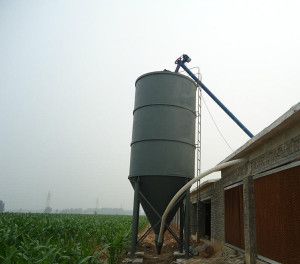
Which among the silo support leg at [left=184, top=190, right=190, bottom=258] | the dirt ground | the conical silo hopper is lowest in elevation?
the dirt ground

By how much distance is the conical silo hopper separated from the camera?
10.4 meters

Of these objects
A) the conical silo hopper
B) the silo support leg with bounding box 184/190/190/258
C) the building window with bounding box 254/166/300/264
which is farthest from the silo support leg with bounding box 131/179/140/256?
the building window with bounding box 254/166/300/264

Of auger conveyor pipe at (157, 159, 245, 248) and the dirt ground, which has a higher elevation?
auger conveyor pipe at (157, 159, 245, 248)

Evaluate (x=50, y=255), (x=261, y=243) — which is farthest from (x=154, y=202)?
(x=50, y=255)

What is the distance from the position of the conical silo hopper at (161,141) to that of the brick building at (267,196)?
1.63m

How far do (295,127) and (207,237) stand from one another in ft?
35.2

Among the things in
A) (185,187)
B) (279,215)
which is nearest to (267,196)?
(279,215)

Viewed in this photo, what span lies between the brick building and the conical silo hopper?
163 cm

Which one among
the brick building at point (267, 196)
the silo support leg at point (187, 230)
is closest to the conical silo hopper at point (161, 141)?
→ the silo support leg at point (187, 230)

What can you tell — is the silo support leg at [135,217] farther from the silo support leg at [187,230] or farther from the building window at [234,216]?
the building window at [234,216]

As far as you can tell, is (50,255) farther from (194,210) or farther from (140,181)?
(194,210)

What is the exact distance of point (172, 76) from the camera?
1106 cm

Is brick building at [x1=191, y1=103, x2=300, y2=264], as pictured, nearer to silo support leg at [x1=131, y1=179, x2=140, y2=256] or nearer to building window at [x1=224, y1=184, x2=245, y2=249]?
building window at [x1=224, y1=184, x2=245, y2=249]

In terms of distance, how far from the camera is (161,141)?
1041cm
